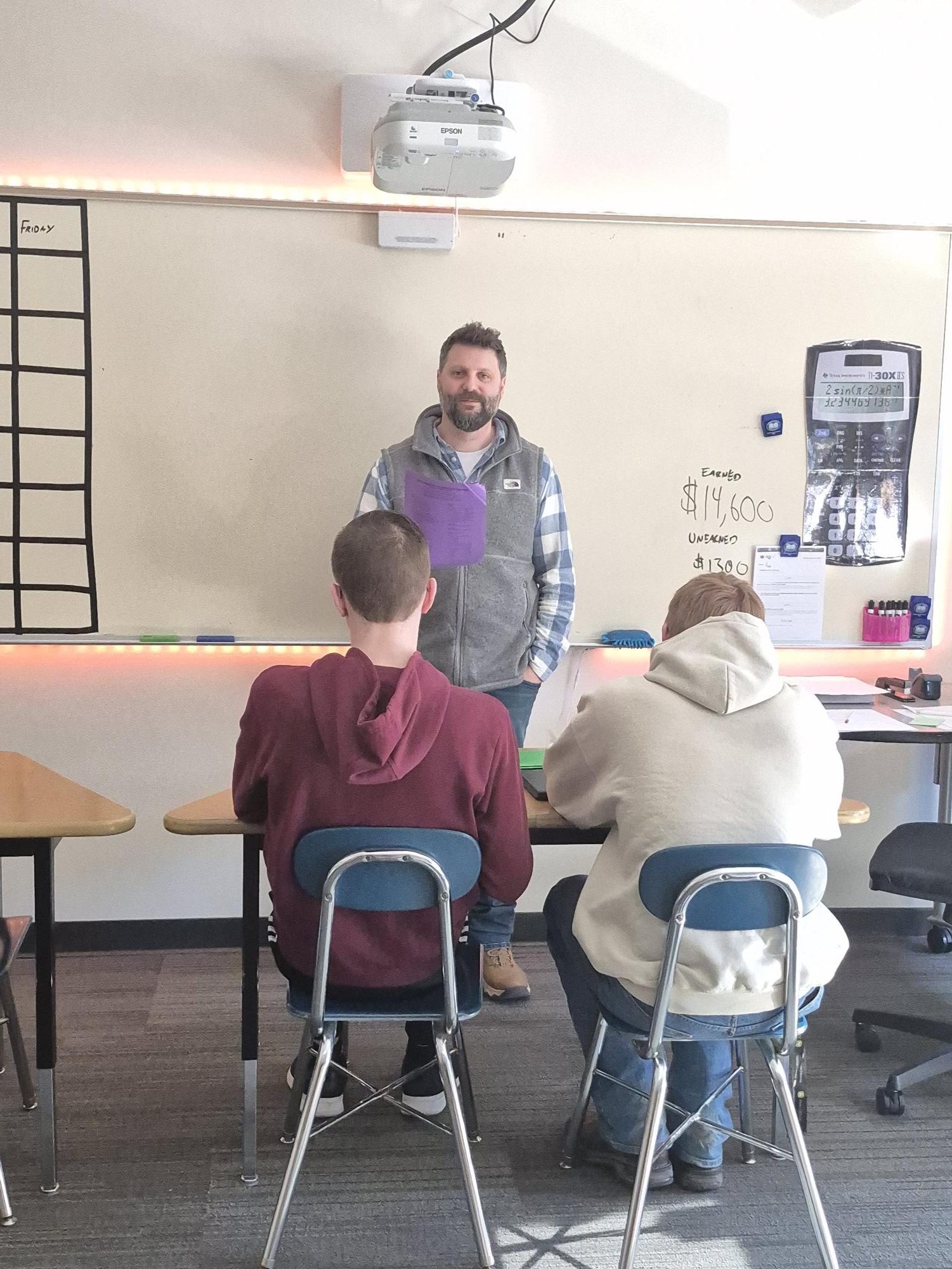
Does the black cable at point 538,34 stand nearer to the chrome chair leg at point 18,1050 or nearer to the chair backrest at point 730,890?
the chair backrest at point 730,890

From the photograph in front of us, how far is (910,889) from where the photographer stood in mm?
2508

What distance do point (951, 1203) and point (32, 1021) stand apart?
221 cm

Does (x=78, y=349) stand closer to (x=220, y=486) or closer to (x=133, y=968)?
(x=220, y=486)

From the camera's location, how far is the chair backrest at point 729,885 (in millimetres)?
1690

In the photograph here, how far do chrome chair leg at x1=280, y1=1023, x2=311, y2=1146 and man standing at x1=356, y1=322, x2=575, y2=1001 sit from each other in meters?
0.79

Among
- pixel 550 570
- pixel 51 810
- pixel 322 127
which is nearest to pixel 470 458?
pixel 550 570

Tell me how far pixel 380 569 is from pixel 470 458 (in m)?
1.23

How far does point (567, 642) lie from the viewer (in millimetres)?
3354

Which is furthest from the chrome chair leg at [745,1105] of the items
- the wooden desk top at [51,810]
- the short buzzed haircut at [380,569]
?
the wooden desk top at [51,810]

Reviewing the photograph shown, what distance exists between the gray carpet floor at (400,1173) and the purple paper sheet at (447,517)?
125cm

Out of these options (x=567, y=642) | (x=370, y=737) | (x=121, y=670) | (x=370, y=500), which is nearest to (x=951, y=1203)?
(x=370, y=737)

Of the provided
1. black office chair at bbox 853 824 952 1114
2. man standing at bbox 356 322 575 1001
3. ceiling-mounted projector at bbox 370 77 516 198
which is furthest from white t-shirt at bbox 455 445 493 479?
black office chair at bbox 853 824 952 1114

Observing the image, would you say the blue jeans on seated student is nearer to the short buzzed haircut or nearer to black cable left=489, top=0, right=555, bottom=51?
the short buzzed haircut

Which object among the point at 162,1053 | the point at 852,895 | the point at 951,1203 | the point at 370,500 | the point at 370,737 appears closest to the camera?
the point at 370,737
